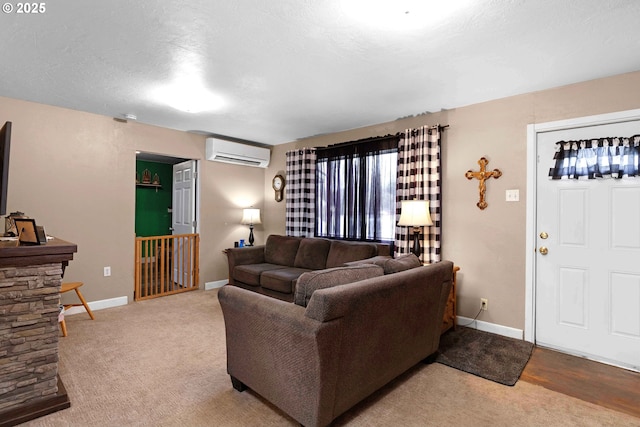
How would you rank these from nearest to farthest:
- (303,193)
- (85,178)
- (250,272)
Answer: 1. (85,178)
2. (250,272)
3. (303,193)

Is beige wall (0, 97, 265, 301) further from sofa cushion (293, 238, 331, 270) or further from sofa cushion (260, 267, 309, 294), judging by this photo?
sofa cushion (293, 238, 331, 270)

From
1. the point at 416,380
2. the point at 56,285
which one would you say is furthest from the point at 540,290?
the point at 56,285

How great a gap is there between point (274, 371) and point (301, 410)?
250mm

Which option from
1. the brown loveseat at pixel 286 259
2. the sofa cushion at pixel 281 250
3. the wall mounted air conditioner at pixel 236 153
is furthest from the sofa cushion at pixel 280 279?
the wall mounted air conditioner at pixel 236 153

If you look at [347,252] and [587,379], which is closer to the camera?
[587,379]

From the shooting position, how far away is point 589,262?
2.74 meters

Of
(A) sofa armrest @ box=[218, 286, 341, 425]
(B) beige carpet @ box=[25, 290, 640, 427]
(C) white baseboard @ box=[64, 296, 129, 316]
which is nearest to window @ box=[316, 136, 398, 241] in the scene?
(B) beige carpet @ box=[25, 290, 640, 427]

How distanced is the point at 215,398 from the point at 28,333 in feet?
3.77

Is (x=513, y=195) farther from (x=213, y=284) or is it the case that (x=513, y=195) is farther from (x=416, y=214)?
(x=213, y=284)

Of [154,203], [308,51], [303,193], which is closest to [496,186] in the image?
[308,51]

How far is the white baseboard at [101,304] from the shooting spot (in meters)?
3.65

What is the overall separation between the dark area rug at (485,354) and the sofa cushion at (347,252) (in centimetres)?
118

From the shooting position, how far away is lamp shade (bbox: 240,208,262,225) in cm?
509

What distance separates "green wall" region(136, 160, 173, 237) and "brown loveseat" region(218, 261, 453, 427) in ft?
18.1
